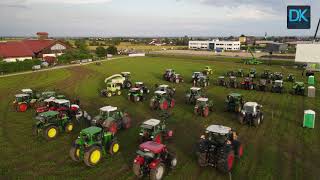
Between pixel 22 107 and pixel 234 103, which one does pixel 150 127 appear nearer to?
pixel 234 103

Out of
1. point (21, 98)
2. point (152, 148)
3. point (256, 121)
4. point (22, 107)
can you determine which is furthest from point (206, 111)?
point (21, 98)

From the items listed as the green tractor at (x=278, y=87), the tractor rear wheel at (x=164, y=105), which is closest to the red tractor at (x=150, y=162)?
the tractor rear wheel at (x=164, y=105)

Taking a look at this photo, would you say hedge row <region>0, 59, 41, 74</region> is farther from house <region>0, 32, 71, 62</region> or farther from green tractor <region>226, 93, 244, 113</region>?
green tractor <region>226, 93, 244, 113</region>

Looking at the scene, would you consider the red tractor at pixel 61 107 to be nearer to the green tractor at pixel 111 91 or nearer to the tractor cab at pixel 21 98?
the tractor cab at pixel 21 98

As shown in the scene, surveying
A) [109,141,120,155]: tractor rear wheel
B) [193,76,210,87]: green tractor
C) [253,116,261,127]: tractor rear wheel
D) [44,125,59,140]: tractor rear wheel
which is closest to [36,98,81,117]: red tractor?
[44,125,59,140]: tractor rear wheel

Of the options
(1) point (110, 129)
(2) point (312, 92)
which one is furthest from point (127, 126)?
(2) point (312, 92)

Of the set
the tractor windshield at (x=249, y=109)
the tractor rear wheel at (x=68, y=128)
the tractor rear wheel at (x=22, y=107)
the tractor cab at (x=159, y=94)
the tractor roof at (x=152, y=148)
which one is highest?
the tractor cab at (x=159, y=94)
